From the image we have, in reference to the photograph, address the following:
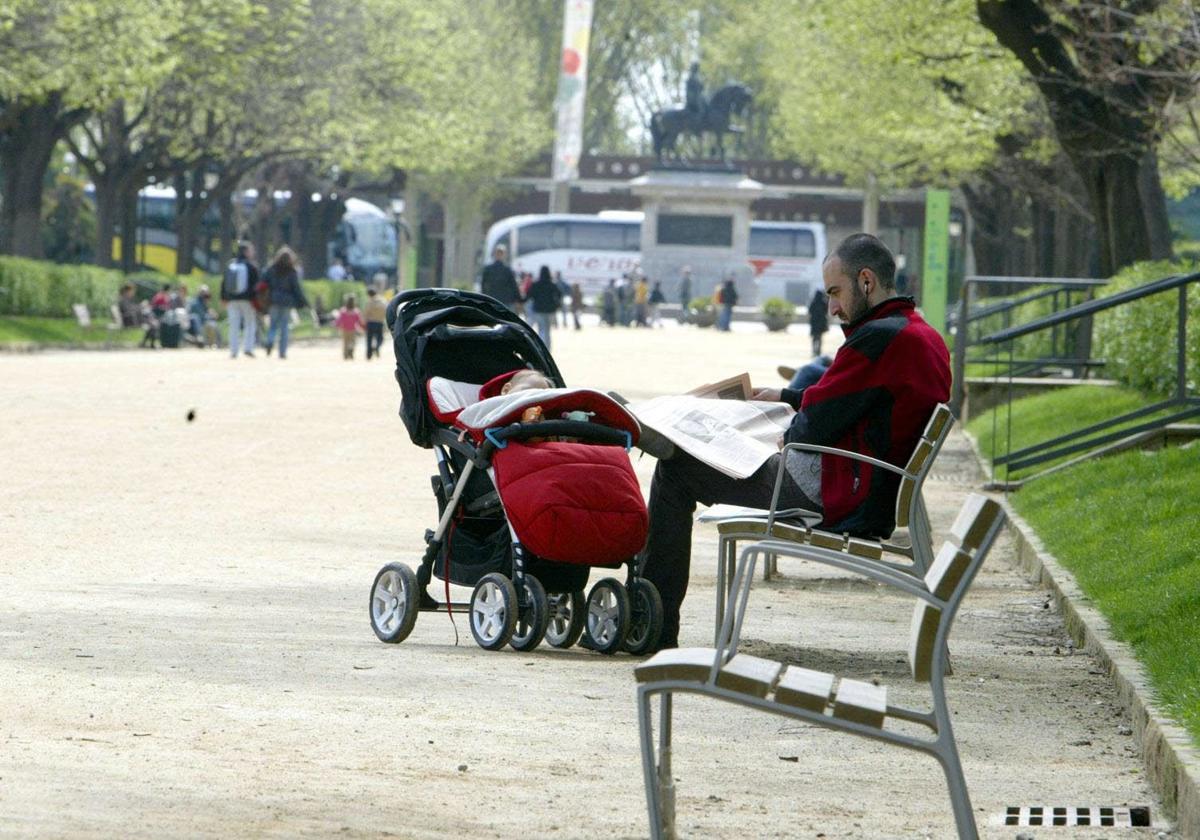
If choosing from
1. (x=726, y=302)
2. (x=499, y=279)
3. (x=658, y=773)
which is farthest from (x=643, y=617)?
(x=726, y=302)

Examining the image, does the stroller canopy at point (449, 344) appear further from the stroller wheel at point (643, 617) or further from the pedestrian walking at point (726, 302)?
the pedestrian walking at point (726, 302)

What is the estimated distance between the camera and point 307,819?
510cm

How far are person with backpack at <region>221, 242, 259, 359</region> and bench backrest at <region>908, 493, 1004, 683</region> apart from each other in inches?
1160

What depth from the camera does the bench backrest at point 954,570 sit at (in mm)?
4535

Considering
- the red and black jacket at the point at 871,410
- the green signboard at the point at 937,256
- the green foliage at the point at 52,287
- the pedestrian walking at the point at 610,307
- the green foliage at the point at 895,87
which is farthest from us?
the pedestrian walking at the point at 610,307

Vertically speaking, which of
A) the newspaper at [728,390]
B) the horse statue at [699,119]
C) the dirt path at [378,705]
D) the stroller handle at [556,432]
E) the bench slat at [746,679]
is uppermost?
the horse statue at [699,119]

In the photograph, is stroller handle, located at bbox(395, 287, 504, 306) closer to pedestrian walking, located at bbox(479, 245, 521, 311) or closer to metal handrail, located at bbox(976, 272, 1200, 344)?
metal handrail, located at bbox(976, 272, 1200, 344)

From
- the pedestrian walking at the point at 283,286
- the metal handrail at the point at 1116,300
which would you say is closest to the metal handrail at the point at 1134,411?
the metal handrail at the point at 1116,300

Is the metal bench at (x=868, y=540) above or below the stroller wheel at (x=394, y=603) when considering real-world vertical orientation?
above

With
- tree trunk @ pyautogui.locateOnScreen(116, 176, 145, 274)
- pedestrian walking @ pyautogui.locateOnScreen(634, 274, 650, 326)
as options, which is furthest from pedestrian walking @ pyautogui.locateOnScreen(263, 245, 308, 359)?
pedestrian walking @ pyautogui.locateOnScreen(634, 274, 650, 326)

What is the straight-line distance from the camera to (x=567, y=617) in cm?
820

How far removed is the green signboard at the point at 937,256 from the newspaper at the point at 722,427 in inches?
785

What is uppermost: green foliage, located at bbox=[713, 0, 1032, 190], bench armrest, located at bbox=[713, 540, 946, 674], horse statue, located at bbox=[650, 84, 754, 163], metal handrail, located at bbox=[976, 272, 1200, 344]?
horse statue, located at bbox=[650, 84, 754, 163]

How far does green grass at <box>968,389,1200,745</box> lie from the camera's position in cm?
700
